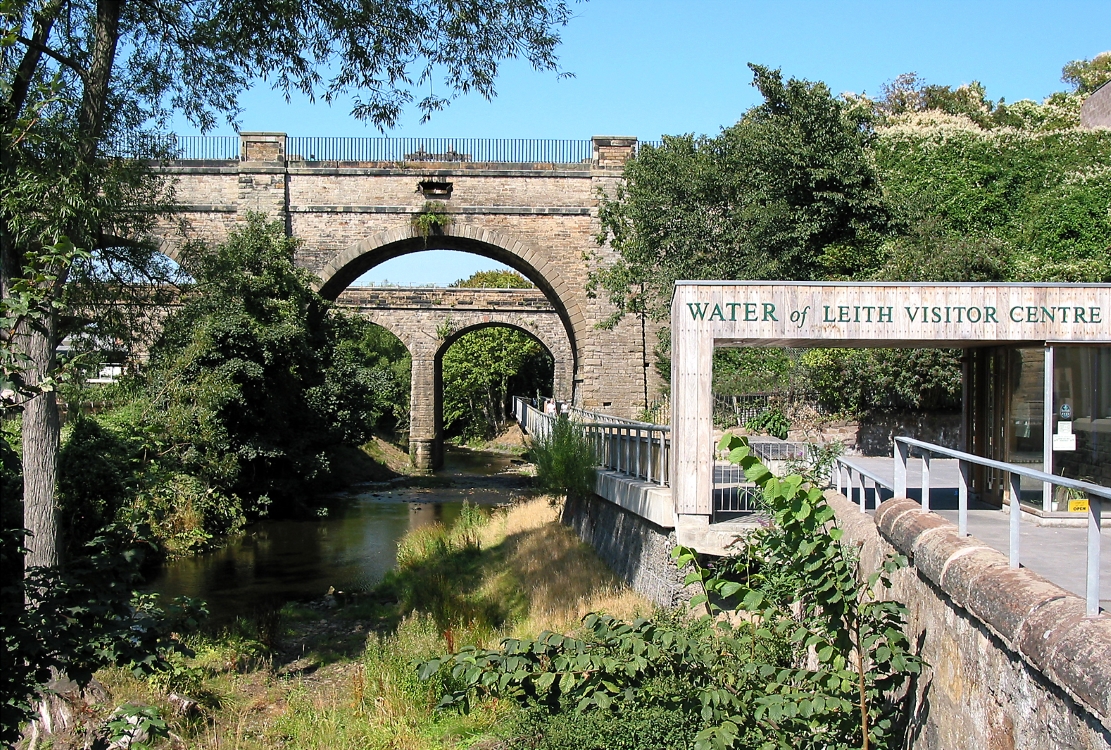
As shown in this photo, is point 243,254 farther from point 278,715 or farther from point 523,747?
point 523,747

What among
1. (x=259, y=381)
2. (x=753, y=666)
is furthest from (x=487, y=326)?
(x=753, y=666)

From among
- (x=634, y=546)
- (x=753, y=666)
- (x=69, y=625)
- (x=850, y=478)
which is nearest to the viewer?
(x=69, y=625)

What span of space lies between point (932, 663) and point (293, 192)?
21.3m

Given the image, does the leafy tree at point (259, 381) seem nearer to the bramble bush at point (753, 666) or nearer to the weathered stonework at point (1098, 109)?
the bramble bush at point (753, 666)

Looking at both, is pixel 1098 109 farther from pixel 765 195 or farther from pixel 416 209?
pixel 416 209

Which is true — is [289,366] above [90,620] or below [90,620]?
above

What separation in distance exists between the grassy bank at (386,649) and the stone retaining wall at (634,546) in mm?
Answer: 203

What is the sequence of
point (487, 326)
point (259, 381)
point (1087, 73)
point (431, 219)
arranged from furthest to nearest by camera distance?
point (487, 326) < point (1087, 73) < point (431, 219) < point (259, 381)


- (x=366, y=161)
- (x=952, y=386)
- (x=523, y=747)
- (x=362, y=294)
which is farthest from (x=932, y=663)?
(x=362, y=294)

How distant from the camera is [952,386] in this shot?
17422 millimetres

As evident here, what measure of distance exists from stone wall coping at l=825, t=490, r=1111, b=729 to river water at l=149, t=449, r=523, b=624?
34.3 feet

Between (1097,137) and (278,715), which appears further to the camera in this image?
(1097,137)

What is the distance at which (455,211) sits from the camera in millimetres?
23203

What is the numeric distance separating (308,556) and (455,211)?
9531 millimetres
